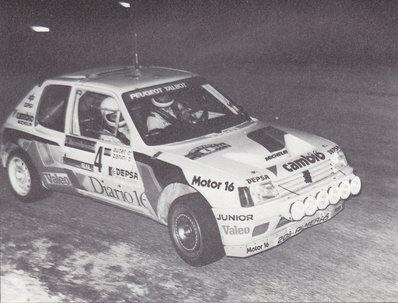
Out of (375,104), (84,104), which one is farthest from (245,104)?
(84,104)

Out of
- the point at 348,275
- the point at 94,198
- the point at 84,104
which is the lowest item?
the point at 348,275

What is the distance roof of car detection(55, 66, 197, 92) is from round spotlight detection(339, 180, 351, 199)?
2.27 metres

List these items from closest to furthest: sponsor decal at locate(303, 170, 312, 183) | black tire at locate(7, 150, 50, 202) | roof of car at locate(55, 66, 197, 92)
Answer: sponsor decal at locate(303, 170, 312, 183), roof of car at locate(55, 66, 197, 92), black tire at locate(7, 150, 50, 202)

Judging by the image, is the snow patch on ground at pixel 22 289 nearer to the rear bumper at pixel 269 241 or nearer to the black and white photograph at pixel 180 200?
the black and white photograph at pixel 180 200

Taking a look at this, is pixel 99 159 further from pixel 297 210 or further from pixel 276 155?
pixel 297 210

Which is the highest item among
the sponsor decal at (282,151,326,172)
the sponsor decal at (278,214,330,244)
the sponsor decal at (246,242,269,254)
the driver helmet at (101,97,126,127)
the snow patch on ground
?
the driver helmet at (101,97,126,127)

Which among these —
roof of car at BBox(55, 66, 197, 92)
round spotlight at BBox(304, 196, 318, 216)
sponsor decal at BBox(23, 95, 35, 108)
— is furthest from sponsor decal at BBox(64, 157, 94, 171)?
round spotlight at BBox(304, 196, 318, 216)

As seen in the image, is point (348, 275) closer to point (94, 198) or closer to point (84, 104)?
point (94, 198)

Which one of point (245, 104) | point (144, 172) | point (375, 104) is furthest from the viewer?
point (245, 104)

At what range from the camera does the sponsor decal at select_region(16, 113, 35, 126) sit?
7.22 metres

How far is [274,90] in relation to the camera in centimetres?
1342

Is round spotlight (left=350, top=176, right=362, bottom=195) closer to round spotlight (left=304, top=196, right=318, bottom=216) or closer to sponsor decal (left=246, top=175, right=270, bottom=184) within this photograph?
round spotlight (left=304, top=196, right=318, bottom=216)

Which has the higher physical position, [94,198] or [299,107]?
[299,107]

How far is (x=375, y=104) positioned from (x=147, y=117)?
21.8ft
